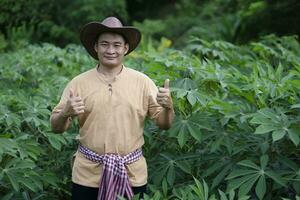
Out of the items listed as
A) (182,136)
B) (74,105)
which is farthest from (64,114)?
(182,136)

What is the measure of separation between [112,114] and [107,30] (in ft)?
1.29

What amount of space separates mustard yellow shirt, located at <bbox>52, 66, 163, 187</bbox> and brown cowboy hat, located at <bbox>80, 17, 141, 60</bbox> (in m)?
0.15

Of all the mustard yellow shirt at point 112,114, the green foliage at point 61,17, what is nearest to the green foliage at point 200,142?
the mustard yellow shirt at point 112,114

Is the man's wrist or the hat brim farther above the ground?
the hat brim

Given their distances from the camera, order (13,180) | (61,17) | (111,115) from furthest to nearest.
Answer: (61,17) → (13,180) → (111,115)

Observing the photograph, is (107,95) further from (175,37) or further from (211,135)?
(175,37)

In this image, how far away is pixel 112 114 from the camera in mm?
2672

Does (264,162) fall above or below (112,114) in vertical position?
below

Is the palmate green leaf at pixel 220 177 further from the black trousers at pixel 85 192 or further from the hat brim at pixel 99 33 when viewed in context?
the hat brim at pixel 99 33

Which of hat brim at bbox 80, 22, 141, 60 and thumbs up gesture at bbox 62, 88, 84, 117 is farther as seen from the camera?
hat brim at bbox 80, 22, 141, 60

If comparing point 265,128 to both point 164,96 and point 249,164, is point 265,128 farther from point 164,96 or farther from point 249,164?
point 164,96

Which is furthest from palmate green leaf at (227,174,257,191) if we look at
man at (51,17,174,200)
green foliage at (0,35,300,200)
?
man at (51,17,174,200)

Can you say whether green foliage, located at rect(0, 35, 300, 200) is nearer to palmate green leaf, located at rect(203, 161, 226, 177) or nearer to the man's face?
palmate green leaf, located at rect(203, 161, 226, 177)

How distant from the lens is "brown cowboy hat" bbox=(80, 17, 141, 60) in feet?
8.77
